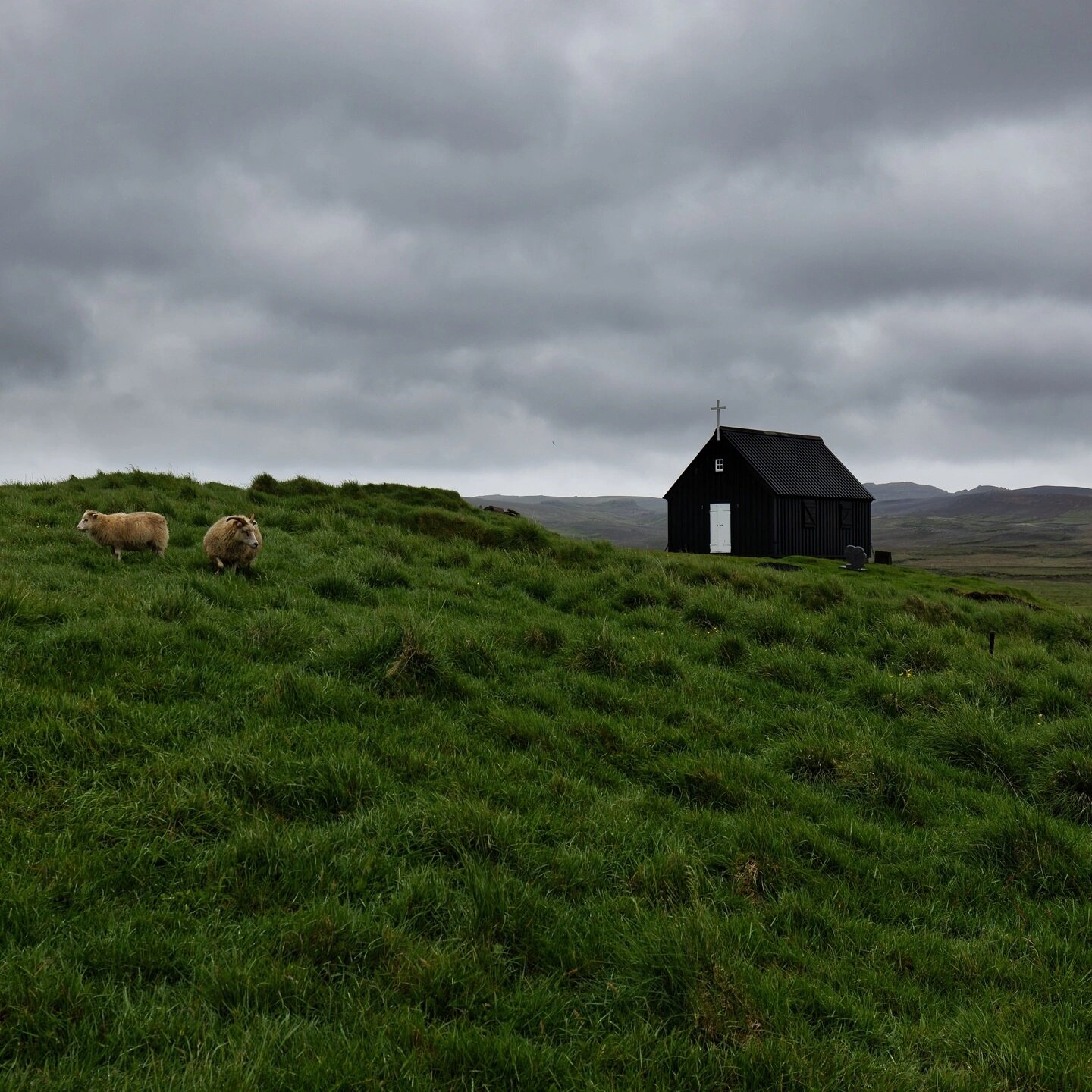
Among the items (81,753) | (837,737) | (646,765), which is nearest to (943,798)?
(837,737)

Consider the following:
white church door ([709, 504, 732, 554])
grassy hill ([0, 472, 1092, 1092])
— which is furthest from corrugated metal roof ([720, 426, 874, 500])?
grassy hill ([0, 472, 1092, 1092])

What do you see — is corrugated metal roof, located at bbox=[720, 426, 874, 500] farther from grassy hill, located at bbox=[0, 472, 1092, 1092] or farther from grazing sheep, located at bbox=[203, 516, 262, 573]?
grazing sheep, located at bbox=[203, 516, 262, 573]

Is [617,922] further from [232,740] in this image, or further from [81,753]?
[81,753]

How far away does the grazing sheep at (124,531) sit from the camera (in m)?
11.3

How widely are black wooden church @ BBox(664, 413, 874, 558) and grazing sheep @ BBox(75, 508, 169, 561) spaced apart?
3404 centimetres

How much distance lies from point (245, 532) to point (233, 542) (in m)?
0.26

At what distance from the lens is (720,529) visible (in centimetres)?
4288

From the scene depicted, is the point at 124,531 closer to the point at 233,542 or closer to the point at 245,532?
the point at 233,542

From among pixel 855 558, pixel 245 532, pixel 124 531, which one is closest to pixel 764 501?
→ pixel 855 558

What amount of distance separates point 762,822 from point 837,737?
2338mm

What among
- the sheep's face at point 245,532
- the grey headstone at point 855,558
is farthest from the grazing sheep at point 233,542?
the grey headstone at point 855,558

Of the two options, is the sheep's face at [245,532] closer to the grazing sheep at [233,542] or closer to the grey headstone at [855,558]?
the grazing sheep at [233,542]

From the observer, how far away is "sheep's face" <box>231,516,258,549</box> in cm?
1088

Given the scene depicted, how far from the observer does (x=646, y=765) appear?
21.3 ft
